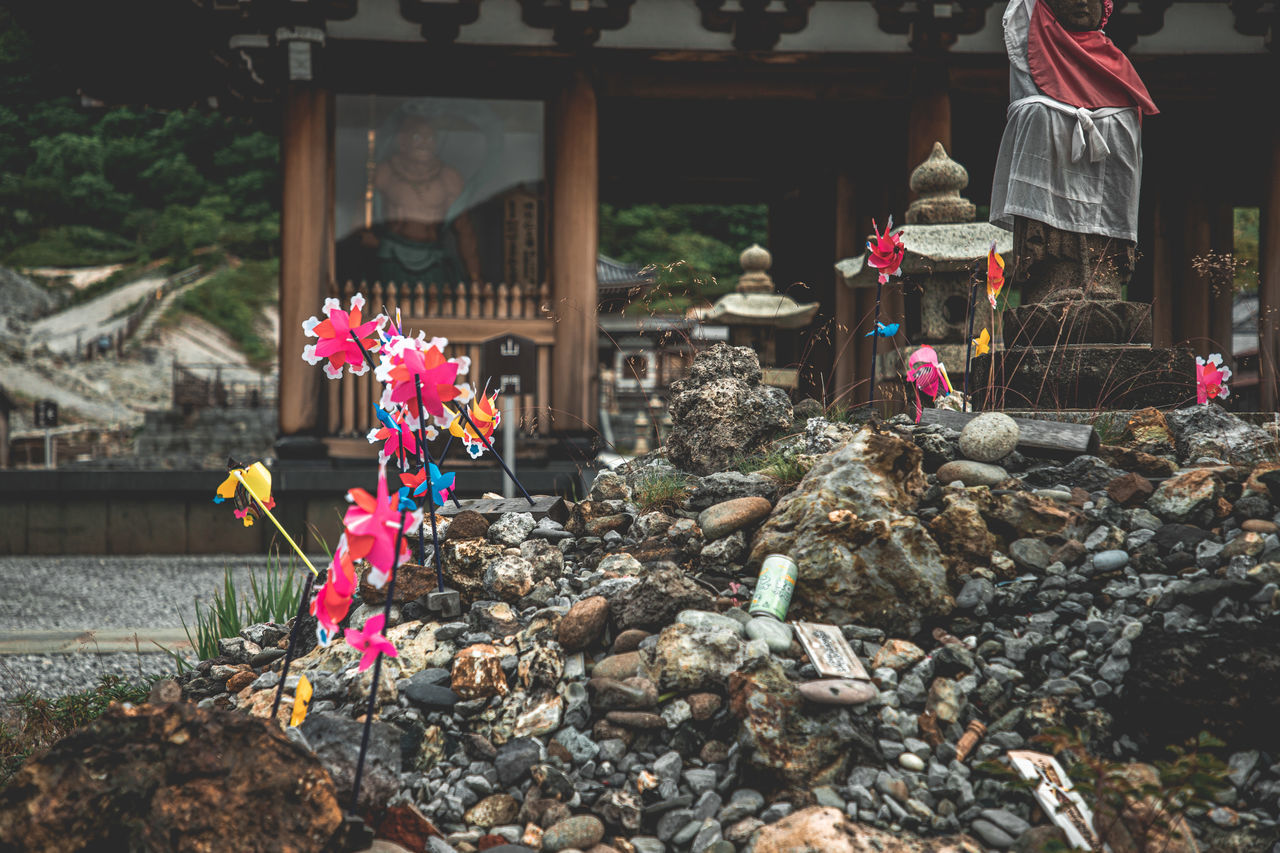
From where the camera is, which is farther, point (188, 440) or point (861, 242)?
point (188, 440)

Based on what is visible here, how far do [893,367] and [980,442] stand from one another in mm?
2888

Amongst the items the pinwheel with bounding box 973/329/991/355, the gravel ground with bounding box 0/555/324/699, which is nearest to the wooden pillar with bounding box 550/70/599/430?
the gravel ground with bounding box 0/555/324/699

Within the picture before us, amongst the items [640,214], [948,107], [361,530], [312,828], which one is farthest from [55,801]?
[640,214]

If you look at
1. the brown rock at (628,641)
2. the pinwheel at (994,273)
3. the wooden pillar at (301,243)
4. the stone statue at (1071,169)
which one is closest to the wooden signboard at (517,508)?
the brown rock at (628,641)

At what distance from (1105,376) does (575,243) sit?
14.6 feet

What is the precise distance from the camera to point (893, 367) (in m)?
6.23

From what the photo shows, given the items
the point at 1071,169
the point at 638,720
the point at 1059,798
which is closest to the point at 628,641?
the point at 638,720

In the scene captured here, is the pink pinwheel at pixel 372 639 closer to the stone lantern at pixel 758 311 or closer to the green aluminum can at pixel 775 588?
the green aluminum can at pixel 775 588

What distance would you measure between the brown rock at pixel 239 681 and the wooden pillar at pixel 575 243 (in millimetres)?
4616

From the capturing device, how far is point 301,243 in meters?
7.41

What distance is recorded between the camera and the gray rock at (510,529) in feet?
10.9

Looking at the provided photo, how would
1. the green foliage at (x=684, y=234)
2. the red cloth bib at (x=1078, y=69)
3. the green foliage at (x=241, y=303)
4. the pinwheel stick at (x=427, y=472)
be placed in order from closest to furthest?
1. the pinwheel stick at (x=427, y=472)
2. the red cloth bib at (x=1078, y=69)
3. the green foliage at (x=241, y=303)
4. the green foliage at (x=684, y=234)

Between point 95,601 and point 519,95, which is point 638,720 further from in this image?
point 519,95

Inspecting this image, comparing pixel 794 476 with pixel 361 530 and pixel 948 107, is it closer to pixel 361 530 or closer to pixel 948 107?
pixel 361 530
